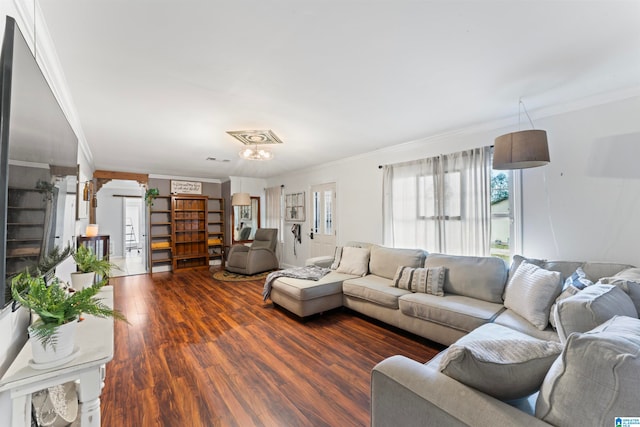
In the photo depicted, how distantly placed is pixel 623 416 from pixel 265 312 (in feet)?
11.2

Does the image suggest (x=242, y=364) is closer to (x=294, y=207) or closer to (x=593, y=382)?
(x=593, y=382)

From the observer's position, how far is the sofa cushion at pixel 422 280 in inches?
116

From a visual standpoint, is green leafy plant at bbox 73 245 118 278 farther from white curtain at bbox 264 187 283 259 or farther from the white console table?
white curtain at bbox 264 187 283 259

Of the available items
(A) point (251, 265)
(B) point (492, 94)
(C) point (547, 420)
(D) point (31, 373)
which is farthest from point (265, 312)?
(B) point (492, 94)

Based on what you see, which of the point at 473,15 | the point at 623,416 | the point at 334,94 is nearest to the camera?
the point at 623,416

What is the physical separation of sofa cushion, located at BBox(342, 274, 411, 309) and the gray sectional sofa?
0.01 m

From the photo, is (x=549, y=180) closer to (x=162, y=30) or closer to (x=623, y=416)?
(x=623, y=416)

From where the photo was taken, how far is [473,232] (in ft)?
10.6

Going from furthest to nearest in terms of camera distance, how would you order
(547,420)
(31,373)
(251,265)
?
1. (251,265)
2. (31,373)
3. (547,420)

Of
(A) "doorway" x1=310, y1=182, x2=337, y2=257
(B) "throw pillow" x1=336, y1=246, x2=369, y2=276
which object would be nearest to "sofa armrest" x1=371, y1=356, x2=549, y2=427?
(B) "throw pillow" x1=336, y1=246, x2=369, y2=276

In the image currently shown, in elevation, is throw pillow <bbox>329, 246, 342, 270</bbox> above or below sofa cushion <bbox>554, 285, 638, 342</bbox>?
below

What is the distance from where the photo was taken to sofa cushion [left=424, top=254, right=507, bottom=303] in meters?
2.69

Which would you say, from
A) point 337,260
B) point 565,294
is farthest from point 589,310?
point 337,260

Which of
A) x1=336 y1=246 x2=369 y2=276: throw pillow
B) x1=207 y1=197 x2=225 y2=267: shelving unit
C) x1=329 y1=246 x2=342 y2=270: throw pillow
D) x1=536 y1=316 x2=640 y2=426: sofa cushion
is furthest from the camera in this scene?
x1=207 y1=197 x2=225 y2=267: shelving unit
